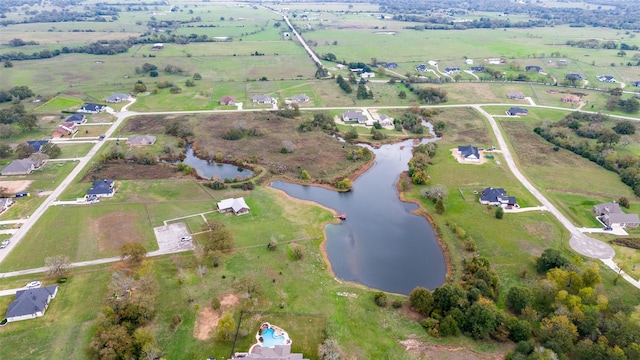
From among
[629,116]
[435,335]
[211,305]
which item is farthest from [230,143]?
[629,116]

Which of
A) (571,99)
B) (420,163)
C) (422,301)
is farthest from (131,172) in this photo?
(571,99)

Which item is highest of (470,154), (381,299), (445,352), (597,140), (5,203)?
(597,140)

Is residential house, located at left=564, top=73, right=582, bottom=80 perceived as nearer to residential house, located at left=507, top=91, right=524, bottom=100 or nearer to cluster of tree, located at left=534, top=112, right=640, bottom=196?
residential house, located at left=507, top=91, right=524, bottom=100

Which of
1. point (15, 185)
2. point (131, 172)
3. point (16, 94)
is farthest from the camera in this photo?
point (16, 94)

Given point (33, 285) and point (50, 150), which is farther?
point (50, 150)

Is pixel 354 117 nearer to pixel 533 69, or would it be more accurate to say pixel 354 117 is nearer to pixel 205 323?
pixel 205 323

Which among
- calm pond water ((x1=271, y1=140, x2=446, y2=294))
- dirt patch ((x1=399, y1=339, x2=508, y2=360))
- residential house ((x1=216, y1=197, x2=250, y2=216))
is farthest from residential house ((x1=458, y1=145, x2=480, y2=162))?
dirt patch ((x1=399, y1=339, x2=508, y2=360))

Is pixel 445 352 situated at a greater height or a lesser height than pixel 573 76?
lesser
